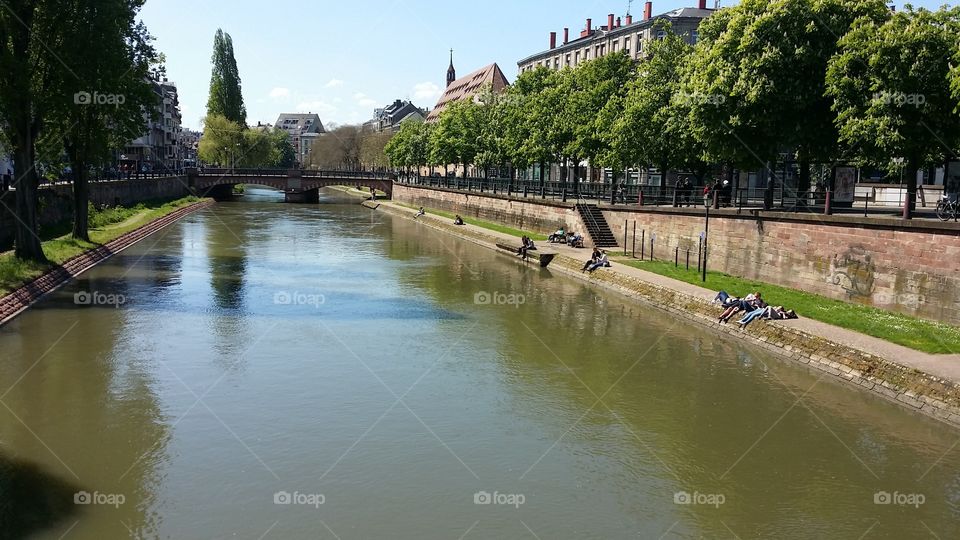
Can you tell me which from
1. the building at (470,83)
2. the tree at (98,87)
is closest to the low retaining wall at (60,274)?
the tree at (98,87)

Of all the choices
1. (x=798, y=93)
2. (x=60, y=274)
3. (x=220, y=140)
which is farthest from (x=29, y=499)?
(x=220, y=140)

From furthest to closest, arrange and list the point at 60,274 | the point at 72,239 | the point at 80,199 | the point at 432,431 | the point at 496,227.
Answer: the point at 496,227
the point at 72,239
the point at 80,199
the point at 60,274
the point at 432,431

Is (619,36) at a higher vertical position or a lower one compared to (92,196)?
higher

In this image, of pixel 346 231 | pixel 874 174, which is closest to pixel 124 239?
pixel 346 231

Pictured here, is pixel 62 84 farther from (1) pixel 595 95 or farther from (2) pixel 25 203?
(1) pixel 595 95

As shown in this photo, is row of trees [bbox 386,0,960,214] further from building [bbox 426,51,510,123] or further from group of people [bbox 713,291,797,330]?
building [bbox 426,51,510,123]

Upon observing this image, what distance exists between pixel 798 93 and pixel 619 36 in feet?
221

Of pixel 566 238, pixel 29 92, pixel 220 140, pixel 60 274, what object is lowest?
pixel 60 274

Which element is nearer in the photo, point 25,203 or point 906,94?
point 906,94

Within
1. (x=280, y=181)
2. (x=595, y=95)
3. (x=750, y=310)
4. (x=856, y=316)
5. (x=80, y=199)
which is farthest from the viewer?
(x=280, y=181)

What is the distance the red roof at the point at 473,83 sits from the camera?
146538mm

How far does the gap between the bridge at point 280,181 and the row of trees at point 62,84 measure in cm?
6584

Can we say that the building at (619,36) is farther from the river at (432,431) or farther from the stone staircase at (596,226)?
the river at (432,431)

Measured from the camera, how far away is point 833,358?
904 inches
